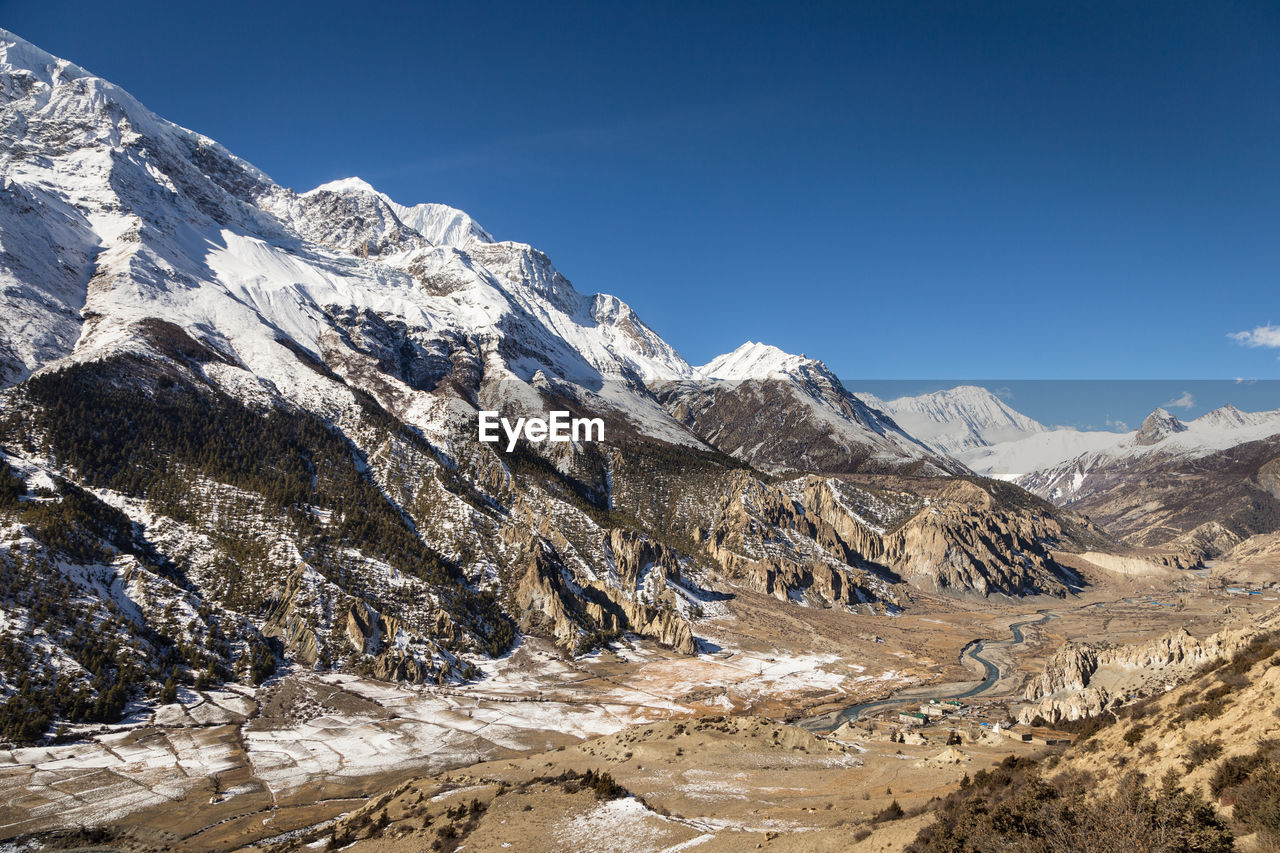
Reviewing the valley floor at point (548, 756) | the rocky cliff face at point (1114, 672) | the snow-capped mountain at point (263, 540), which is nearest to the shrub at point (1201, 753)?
the valley floor at point (548, 756)

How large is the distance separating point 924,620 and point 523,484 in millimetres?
109132

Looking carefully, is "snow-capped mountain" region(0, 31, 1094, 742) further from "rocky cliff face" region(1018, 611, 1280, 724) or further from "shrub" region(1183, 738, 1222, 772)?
"shrub" region(1183, 738, 1222, 772)

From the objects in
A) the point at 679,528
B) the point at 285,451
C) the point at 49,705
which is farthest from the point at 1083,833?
the point at 679,528

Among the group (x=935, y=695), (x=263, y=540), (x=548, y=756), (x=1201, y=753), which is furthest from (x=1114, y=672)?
(x=263, y=540)

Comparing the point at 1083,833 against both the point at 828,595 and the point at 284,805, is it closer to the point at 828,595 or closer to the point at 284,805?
the point at 284,805

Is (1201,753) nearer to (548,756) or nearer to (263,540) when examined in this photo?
(548,756)

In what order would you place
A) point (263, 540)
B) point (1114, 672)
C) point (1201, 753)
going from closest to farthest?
point (1201, 753)
point (1114, 672)
point (263, 540)

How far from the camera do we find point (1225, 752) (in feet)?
75.8

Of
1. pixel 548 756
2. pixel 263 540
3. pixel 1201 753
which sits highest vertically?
pixel 263 540

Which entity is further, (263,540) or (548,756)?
(263,540)

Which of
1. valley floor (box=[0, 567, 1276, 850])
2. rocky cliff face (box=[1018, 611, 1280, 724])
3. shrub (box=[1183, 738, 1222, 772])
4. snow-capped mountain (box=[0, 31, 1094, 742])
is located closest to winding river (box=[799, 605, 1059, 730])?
valley floor (box=[0, 567, 1276, 850])

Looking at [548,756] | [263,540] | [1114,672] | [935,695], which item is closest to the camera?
[548,756]

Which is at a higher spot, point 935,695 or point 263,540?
point 263,540

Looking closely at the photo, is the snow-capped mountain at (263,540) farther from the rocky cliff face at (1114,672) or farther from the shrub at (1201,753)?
the shrub at (1201,753)
